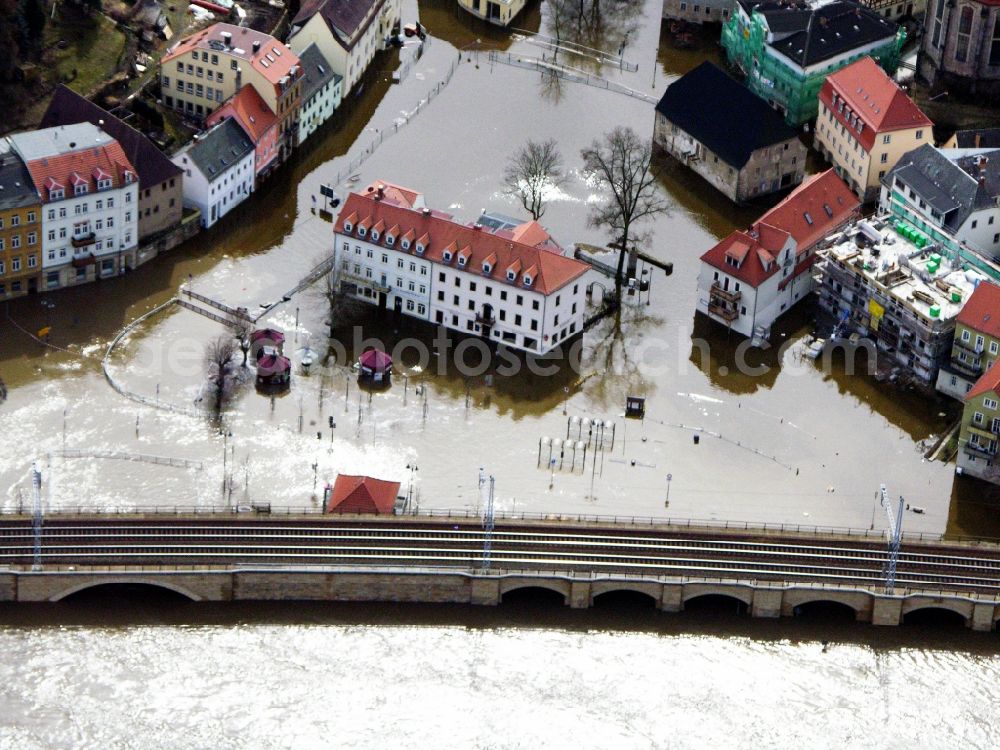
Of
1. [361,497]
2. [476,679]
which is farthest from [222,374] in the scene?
[476,679]

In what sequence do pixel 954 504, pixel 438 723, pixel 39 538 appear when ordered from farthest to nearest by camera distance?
1. pixel 954 504
2. pixel 39 538
3. pixel 438 723

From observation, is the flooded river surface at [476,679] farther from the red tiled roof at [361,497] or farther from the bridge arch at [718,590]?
the red tiled roof at [361,497]

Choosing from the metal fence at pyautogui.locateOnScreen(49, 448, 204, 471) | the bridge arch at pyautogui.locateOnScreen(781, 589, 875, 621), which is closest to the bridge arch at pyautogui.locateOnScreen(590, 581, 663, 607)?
the bridge arch at pyautogui.locateOnScreen(781, 589, 875, 621)

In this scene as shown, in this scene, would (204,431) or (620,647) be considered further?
(204,431)

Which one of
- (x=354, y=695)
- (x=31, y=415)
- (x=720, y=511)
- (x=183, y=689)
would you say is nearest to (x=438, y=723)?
(x=354, y=695)

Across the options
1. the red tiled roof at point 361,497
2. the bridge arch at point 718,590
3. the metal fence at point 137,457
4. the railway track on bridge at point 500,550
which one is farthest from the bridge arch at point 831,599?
the metal fence at point 137,457

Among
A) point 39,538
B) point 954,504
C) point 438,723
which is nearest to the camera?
point 438,723

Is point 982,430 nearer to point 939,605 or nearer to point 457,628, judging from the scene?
point 939,605

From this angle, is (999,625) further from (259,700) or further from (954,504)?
(259,700)
